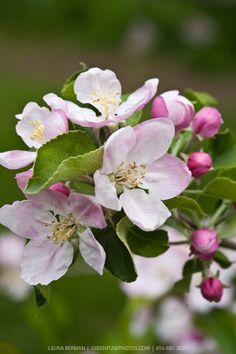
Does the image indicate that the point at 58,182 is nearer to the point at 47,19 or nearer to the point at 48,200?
the point at 48,200

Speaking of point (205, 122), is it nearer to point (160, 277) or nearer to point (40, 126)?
point (40, 126)

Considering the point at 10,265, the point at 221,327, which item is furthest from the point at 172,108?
the point at 10,265

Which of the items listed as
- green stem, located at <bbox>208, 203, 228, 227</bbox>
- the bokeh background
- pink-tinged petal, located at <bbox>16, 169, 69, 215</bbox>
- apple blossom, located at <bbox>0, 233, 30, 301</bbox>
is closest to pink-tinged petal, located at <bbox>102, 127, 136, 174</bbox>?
pink-tinged petal, located at <bbox>16, 169, 69, 215</bbox>

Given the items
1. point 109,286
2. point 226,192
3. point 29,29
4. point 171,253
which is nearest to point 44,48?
point 29,29

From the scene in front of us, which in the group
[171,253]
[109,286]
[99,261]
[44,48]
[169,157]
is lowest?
[44,48]

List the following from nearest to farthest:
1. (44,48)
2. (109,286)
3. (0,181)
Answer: (109,286)
(0,181)
(44,48)

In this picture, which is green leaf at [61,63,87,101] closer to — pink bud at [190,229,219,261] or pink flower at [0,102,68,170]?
pink flower at [0,102,68,170]
